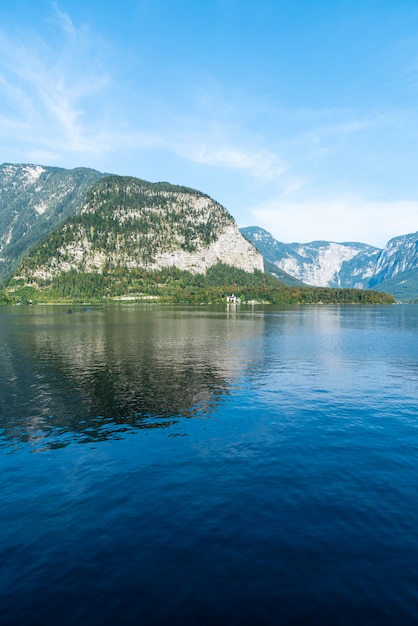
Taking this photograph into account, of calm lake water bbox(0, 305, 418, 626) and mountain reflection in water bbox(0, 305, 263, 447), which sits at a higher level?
mountain reflection in water bbox(0, 305, 263, 447)

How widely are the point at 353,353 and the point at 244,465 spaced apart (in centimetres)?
7018

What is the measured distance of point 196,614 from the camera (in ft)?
56.7

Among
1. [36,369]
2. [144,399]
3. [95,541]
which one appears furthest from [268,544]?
[36,369]

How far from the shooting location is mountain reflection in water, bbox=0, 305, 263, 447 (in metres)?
44.3

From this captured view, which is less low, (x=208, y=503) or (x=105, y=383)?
(x=105, y=383)

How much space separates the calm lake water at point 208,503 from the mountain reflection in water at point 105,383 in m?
0.44

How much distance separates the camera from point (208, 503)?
1051 inches

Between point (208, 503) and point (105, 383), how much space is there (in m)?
40.0

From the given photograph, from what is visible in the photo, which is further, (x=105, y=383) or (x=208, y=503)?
(x=105, y=383)

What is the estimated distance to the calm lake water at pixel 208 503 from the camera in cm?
1822

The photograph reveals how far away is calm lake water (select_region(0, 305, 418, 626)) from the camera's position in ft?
59.8

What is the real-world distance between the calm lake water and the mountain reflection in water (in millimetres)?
444

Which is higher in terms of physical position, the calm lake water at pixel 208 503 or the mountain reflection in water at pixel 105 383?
the mountain reflection in water at pixel 105 383

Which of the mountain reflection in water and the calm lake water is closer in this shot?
the calm lake water
